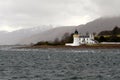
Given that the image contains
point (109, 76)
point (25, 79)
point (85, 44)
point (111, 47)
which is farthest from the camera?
point (85, 44)

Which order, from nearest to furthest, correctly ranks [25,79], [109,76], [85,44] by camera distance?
[25,79]
[109,76]
[85,44]

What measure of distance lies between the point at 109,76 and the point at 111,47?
395ft

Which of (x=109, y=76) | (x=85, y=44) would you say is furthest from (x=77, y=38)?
(x=109, y=76)

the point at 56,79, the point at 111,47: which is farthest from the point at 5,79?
the point at 111,47

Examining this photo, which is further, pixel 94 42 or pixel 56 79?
pixel 94 42

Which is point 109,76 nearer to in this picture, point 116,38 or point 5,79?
point 5,79

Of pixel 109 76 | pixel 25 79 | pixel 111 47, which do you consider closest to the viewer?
pixel 25 79

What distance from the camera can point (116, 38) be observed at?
602 ft

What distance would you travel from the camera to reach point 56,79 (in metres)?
38.4

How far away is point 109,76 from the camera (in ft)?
135

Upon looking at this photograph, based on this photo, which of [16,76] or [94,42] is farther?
[94,42]

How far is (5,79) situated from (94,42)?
469 feet

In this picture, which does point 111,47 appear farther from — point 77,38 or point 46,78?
point 46,78

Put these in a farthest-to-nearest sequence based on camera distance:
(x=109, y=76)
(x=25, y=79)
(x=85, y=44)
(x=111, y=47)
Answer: (x=85, y=44), (x=111, y=47), (x=109, y=76), (x=25, y=79)
